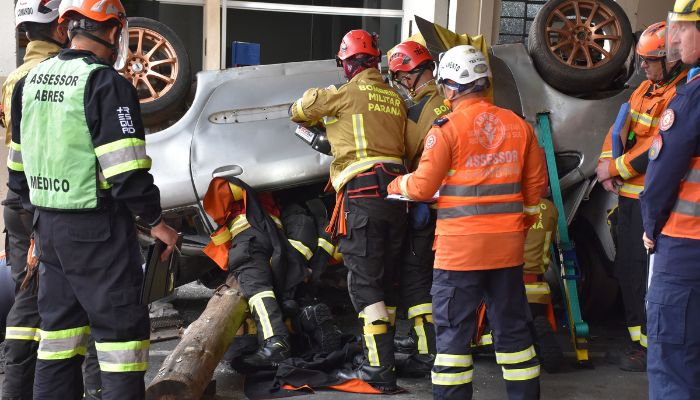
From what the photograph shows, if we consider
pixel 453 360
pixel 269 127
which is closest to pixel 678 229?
pixel 453 360

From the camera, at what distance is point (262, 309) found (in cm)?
541

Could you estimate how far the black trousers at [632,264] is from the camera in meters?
5.41

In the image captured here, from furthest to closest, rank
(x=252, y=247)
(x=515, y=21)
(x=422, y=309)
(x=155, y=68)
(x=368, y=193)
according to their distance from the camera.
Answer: (x=515, y=21)
(x=155, y=68)
(x=252, y=247)
(x=422, y=309)
(x=368, y=193)

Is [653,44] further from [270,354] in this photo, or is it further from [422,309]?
[270,354]

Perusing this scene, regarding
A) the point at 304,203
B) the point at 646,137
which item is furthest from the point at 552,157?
the point at 304,203

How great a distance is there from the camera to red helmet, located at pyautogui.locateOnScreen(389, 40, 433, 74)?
18.0 ft

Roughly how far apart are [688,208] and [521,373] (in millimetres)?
1282

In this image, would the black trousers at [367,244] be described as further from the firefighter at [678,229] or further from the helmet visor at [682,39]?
the helmet visor at [682,39]

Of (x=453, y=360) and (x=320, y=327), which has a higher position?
(x=453, y=360)

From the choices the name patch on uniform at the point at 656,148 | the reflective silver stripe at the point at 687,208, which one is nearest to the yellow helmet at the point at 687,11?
Answer: the name patch on uniform at the point at 656,148

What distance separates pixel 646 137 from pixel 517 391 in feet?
6.50

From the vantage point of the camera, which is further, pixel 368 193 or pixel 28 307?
pixel 368 193

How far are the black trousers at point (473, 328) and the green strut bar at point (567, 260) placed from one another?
127 cm

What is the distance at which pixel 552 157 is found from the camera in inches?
233
